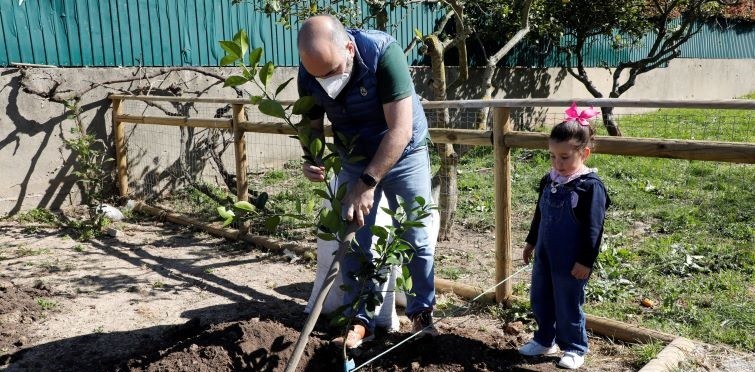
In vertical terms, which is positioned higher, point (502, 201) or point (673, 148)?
point (673, 148)

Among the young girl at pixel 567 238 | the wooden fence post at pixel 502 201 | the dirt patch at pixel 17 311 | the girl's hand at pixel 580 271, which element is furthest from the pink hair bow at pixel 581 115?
the dirt patch at pixel 17 311

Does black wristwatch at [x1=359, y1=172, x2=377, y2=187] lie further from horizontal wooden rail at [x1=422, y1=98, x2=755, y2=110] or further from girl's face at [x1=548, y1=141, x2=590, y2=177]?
horizontal wooden rail at [x1=422, y1=98, x2=755, y2=110]

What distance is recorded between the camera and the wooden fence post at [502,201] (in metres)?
4.01

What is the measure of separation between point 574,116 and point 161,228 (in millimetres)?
4884

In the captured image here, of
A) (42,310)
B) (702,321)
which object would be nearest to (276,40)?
(42,310)

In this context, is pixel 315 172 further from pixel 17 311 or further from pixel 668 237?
pixel 668 237

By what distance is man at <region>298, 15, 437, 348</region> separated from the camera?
2.91m

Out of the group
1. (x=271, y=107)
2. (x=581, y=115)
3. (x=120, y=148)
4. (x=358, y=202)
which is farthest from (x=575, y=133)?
(x=120, y=148)

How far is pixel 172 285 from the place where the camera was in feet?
16.4

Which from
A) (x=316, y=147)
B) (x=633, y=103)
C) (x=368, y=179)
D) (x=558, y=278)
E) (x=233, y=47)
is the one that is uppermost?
(x=233, y=47)

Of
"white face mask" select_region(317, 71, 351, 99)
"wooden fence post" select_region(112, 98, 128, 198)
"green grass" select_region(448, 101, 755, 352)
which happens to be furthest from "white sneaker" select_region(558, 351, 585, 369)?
"wooden fence post" select_region(112, 98, 128, 198)

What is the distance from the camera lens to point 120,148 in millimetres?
7590

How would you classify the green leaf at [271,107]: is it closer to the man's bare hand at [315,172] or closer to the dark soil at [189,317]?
the man's bare hand at [315,172]

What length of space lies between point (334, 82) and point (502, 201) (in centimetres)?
147
